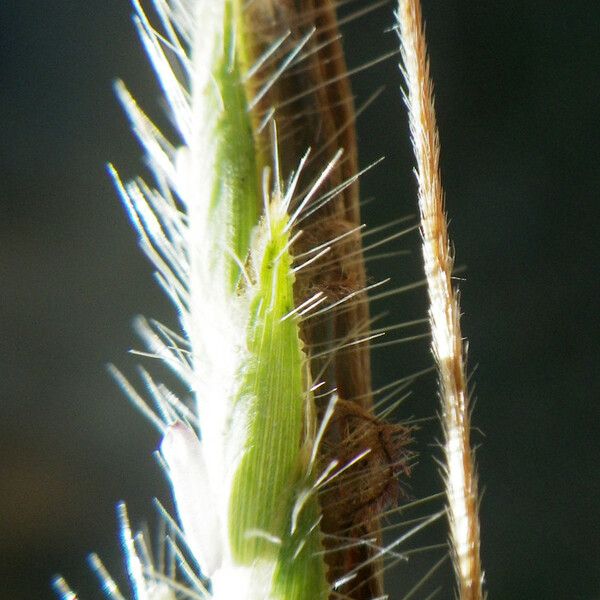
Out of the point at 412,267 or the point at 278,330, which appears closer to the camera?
the point at 278,330

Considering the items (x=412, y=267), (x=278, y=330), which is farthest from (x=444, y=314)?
(x=412, y=267)

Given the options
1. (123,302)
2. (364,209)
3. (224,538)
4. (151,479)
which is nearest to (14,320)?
(123,302)

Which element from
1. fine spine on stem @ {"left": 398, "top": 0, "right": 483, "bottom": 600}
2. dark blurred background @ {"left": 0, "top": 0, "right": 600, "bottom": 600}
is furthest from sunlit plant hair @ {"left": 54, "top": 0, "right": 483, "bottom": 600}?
dark blurred background @ {"left": 0, "top": 0, "right": 600, "bottom": 600}

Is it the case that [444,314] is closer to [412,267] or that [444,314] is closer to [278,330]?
[278,330]

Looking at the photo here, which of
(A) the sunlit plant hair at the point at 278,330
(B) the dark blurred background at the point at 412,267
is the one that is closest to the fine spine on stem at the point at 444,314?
(A) the sunlit plant hair at the point at 278,330

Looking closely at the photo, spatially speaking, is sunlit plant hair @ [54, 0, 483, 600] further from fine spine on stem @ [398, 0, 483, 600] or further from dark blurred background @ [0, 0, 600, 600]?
dark blurred background @ [0, 0, 600, 600]

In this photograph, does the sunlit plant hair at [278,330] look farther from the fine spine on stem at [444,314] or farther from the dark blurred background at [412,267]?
the dark blurred background at [412,267]

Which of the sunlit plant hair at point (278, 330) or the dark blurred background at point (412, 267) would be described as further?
the dark blurred background at point (412, 267)

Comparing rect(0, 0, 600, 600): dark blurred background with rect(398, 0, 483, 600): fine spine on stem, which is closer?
rect(398, 0, 483, 600): fine spine on stem
